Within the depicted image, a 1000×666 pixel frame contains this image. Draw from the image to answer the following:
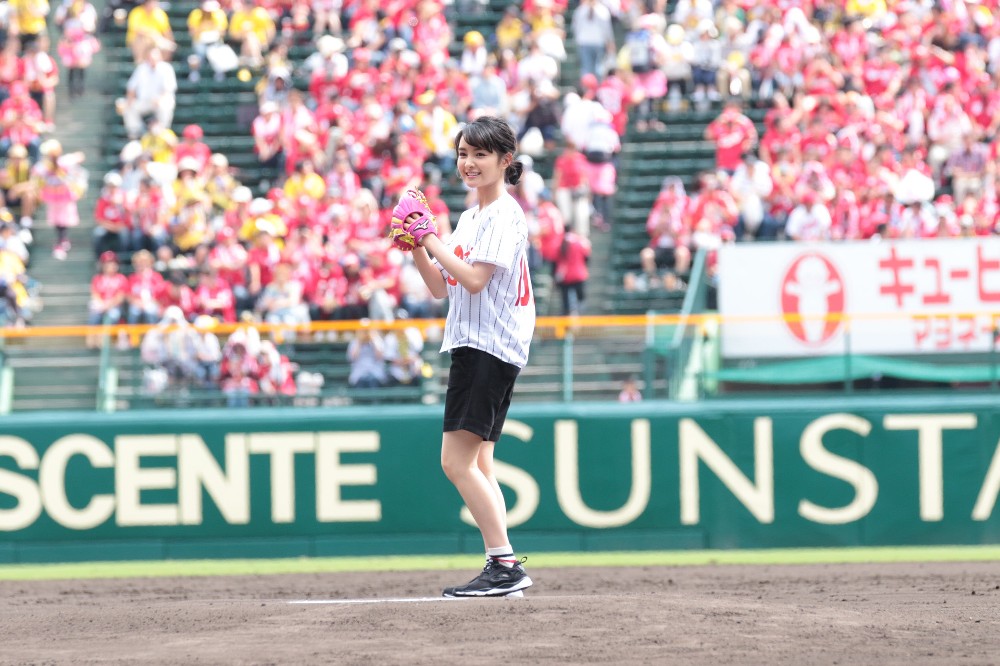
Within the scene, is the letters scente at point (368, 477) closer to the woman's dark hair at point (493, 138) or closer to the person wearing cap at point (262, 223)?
the person wearing cap at point (262, 223)

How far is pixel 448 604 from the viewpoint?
7496 mm

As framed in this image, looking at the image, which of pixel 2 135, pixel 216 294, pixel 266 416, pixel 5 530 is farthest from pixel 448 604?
pixel 2 135

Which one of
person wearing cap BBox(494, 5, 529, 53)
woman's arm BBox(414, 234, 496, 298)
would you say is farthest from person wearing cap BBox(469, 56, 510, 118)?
woman's arm BBox(414, 234, 496, 298)

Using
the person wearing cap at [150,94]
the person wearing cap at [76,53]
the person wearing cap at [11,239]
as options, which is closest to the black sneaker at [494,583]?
the person wearing cap at [11,239]

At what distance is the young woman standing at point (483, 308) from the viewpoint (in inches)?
294

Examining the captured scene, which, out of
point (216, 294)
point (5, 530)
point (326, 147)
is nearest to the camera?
point (5, 530)

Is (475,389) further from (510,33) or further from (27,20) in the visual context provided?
(27,20)

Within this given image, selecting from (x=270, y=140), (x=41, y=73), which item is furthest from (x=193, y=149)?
(x=41, y=73)

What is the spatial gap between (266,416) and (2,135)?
862 centimetres

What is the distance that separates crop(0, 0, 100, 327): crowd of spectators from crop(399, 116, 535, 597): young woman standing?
9917 mm

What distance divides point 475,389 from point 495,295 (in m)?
0.45

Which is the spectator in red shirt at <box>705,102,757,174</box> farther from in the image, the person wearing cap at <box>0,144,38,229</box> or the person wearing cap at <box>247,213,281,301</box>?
the person wearing cap at <box>0,144,38,229</box>

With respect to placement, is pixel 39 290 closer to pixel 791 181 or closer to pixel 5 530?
pixel 5 530

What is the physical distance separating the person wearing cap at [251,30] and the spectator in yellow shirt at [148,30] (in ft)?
2.82
